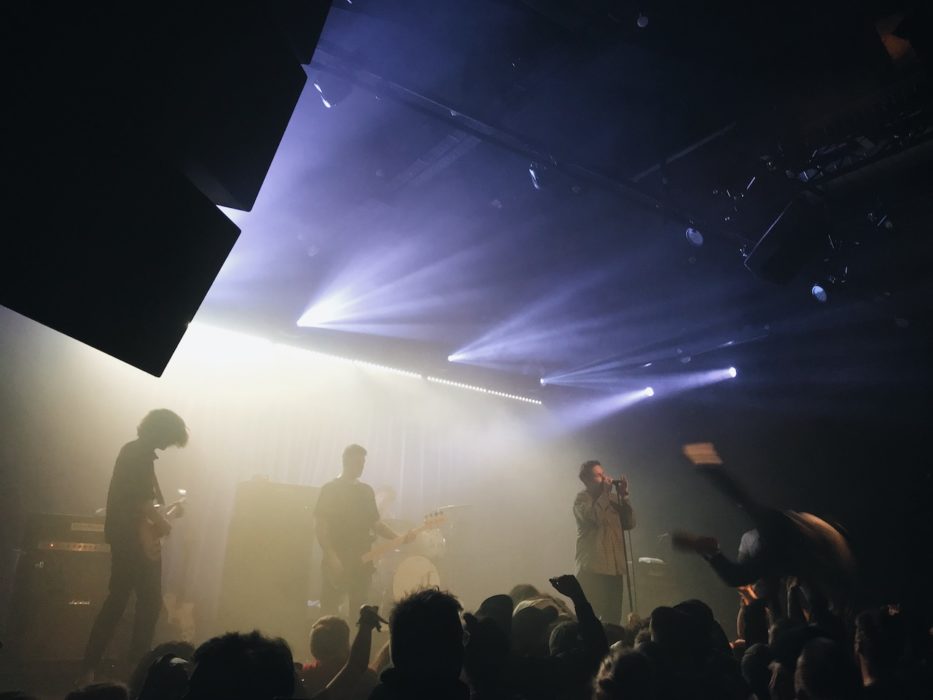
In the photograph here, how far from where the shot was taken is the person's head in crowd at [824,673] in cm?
248

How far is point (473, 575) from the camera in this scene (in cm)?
1061

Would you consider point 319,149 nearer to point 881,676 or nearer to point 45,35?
point 45,35

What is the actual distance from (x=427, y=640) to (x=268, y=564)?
4.92m

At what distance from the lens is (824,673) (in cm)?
250

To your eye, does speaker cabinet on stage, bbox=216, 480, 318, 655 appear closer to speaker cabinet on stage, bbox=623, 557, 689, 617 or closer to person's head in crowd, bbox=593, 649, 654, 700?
speaker cabinet on stage, bbox=623, 557, 689, 617

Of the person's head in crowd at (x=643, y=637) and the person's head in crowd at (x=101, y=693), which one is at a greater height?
the person's head in crowd at (x=643, y=637)

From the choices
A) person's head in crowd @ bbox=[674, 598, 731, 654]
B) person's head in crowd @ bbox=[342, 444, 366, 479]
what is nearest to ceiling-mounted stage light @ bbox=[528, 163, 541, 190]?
person's head in crowd @ bbox=[342, 444, 366, 479]

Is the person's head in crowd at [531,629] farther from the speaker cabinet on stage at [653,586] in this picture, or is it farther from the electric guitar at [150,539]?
the speaker cabinet on stage at [653,586]

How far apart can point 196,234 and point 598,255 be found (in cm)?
703

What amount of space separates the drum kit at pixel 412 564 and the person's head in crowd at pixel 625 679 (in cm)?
531

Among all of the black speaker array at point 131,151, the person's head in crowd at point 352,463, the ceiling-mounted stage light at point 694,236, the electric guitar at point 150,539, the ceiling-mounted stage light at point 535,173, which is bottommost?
the electric guitar at point 150,539

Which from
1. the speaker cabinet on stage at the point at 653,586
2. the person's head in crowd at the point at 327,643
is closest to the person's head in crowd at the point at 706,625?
the person's head in crowd at the point at 327,643

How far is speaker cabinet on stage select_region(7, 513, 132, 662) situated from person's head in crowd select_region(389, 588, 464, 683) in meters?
4.47

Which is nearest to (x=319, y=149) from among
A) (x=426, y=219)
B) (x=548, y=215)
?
(x=426, y=219)
